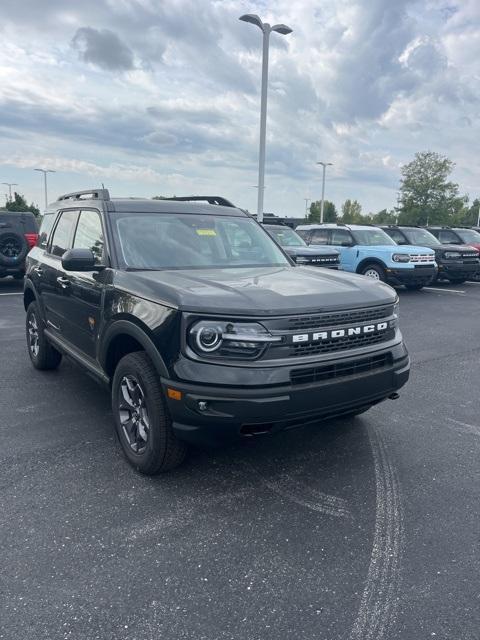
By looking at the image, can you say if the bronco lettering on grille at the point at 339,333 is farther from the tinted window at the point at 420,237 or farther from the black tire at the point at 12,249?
the tinted window at the point at 420,237

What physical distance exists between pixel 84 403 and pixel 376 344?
9.34 ft

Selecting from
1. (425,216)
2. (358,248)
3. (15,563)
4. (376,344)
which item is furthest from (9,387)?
(425,216)

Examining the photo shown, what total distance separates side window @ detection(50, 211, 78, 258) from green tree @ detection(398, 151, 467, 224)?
2019 inches

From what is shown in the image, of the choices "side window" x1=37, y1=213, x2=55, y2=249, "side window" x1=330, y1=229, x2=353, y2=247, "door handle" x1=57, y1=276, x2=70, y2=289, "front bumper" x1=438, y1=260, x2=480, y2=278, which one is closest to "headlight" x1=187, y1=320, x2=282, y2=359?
"door handle" x1=57, y1=276, x2=70, y2=289

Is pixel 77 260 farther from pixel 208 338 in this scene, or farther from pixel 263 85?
pixel 263 85

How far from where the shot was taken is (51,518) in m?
2.99

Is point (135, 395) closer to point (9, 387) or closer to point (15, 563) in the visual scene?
point (15, 563)

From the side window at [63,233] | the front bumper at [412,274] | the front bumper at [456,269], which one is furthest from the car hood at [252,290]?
the front bumper at [456,269]

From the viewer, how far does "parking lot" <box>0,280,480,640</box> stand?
7.44 feet

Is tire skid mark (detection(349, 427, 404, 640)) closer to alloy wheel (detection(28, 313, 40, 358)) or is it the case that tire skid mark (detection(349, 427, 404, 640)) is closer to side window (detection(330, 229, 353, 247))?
alloy wheel (detection(28, 313, 40, 358))

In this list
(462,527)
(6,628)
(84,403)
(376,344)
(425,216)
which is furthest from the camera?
(425,216)

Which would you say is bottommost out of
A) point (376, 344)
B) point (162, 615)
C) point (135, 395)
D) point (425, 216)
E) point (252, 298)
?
point (162, 615)

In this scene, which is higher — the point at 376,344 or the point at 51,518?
the point at 376,344

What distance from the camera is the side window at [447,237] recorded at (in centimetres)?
1722
